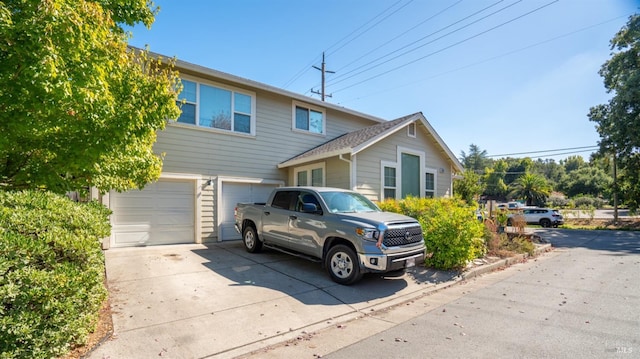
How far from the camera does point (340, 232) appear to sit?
20.4 feet

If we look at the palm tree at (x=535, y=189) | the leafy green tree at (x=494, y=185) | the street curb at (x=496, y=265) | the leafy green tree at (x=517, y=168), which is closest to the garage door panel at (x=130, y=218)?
the street curb at (x=496, y=265)

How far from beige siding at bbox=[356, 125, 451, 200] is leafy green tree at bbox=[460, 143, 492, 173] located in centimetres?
7723

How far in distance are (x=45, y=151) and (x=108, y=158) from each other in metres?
0.82

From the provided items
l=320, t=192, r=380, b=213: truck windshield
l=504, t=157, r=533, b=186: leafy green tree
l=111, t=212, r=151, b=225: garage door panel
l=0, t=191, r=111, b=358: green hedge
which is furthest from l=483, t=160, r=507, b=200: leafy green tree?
l=0, t=191, r=111, b=358: green hedge

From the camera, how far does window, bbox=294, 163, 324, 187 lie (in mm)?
11438

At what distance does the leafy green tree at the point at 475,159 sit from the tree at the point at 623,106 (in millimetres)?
65978

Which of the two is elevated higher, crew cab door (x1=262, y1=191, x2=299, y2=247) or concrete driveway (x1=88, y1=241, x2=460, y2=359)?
crew cab door (x1=262, y1=191, x2=299, y2=247)

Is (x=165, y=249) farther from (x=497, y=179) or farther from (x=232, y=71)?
(x=497, y=179)

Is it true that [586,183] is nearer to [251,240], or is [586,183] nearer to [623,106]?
[623,106]

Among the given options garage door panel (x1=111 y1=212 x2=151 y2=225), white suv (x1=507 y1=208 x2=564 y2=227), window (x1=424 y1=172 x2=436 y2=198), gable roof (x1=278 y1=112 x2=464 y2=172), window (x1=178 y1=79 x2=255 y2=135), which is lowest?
white suv (x1=507 y1=208 x2=564 y2=227)

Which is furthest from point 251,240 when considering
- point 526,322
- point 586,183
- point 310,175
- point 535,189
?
point 586,183

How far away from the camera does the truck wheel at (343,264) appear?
602 cm

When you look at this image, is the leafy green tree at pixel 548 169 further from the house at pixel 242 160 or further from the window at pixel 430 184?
the house at pixel 242 160

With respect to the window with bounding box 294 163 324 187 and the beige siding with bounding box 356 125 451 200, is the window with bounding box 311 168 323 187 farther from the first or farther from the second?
the beige siding with bounding box 356 125 451 200
